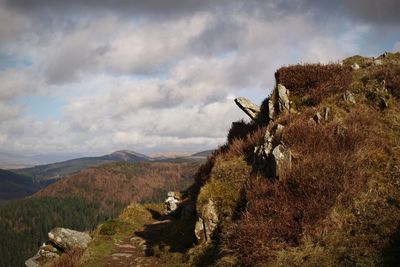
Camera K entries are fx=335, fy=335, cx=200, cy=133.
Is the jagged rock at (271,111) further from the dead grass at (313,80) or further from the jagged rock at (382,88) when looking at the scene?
the jagged rock at (382,88)

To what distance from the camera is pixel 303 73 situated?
21656mm

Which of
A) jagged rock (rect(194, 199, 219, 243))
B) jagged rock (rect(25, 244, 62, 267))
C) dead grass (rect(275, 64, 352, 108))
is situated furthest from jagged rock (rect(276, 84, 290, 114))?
jagged rock (rect(25, 244, 62, 267))

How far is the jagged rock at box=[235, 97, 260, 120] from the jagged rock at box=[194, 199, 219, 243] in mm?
9419

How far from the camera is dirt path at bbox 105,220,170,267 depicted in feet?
56.7

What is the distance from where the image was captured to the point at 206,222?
1548 centimetres

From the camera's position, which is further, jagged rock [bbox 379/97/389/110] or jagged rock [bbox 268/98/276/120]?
jagged rock [bbox 268/98/276/120]

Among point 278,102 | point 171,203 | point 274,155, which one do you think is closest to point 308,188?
point 274,155

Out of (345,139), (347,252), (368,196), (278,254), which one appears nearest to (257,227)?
(278,254)

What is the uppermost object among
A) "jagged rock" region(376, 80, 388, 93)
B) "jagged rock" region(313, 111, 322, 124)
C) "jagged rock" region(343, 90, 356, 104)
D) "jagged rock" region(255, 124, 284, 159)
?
"jagged rock" region(376, 80, 388, 93)

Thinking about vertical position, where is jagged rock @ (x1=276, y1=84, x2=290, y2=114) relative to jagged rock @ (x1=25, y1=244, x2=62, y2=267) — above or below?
above

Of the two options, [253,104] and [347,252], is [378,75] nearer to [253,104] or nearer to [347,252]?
[253,104]

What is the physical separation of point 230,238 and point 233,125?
13603mm

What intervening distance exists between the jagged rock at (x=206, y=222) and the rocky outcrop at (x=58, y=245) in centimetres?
969

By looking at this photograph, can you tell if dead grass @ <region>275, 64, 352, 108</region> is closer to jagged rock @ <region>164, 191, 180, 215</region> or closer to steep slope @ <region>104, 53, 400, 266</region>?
steep slope @ <region>104, 53, 400, 266</region>
